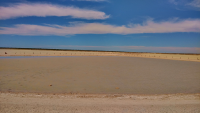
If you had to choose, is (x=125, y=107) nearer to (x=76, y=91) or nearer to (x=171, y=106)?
(x=171, y=106)

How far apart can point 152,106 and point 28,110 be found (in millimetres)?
5420

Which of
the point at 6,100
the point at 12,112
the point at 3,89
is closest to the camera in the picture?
the point at 12,112

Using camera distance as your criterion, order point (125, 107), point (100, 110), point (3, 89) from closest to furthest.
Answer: point (100, 110), point (125, 107), point (3, 89)

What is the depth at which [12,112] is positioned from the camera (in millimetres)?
5566

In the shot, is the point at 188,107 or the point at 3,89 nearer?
the point at 188,107

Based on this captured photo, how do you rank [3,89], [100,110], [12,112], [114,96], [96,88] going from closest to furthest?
[12,112]
[100,110]
[114,96]
[3,89]
[96,88]

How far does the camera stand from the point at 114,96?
27.1ft

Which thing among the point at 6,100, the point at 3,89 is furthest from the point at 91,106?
the point at 3,89

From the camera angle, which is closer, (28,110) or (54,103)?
(28,110)

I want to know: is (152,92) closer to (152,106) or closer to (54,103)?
(152,106)

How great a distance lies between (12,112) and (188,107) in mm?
7567

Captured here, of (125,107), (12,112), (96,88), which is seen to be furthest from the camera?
(96,88)

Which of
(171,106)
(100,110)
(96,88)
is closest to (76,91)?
(96,88)

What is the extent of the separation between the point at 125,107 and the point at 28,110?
4.11m
